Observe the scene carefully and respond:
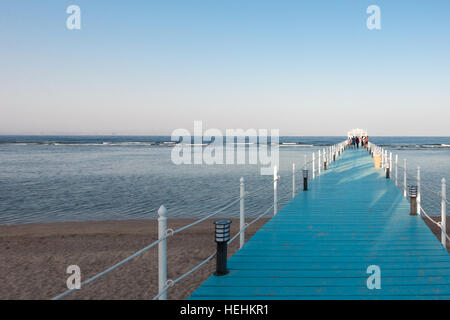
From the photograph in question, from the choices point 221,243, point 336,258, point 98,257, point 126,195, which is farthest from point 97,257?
point 126,195

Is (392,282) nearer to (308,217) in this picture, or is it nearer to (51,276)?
(308,217)

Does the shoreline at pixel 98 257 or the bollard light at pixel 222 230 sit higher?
the bollard light at pixel 222 230

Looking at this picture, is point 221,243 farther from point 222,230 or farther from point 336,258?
point 336,258

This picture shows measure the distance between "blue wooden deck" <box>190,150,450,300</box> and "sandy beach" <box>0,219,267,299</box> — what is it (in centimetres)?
323

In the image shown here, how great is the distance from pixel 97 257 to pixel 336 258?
801cm

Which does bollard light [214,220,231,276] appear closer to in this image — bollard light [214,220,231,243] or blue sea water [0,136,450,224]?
bollard light [214,220,231,243]

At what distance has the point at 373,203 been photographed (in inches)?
397

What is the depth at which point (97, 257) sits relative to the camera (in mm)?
10703

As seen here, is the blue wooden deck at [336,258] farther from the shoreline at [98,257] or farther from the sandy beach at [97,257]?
the sandy beach at [97,257]

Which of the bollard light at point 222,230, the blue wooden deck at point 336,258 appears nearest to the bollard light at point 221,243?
the bollard light at point 222,230

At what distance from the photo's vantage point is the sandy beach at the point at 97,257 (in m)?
8.40

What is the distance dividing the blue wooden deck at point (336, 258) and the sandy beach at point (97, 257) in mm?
3226
